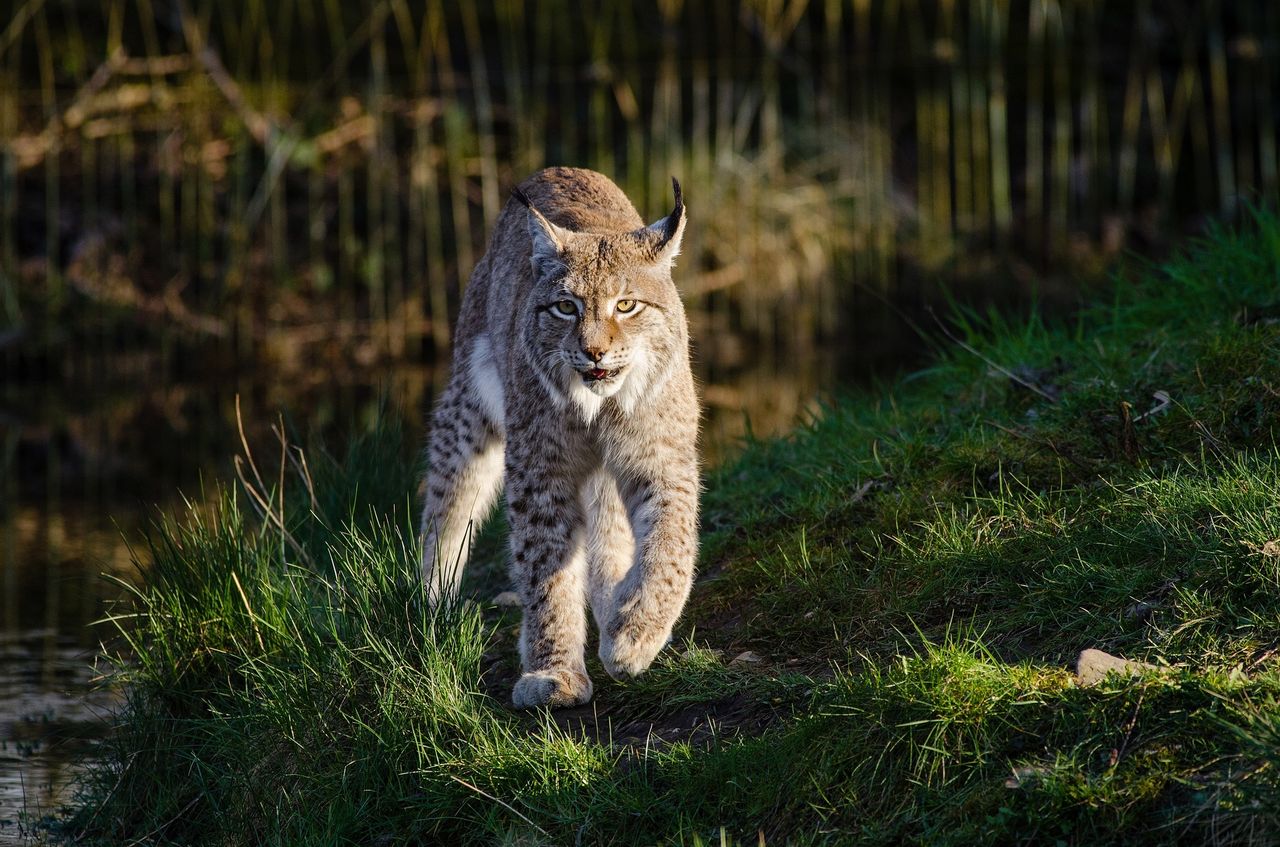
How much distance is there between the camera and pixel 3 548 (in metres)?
8.19

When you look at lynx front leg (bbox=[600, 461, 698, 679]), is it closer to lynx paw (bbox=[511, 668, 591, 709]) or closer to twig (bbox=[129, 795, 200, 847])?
lynx paw (bbox=[511, 668, 591, 709])

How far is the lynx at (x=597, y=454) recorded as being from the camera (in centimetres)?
478

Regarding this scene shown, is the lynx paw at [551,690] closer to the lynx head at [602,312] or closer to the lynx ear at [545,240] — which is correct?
the lynx head at [602,312]

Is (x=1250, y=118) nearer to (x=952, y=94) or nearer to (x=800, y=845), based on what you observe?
(x=952, y=94)

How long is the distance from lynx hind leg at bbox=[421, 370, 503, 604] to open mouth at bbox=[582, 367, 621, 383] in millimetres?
1254

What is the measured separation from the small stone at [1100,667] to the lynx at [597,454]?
134 centimetres

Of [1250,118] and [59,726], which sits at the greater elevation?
[1250,118]

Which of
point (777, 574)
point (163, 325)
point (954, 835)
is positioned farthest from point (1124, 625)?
point (163, 325)

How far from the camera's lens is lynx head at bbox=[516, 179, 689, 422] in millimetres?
4844

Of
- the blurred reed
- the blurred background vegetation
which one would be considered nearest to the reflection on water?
the blurred background vegetation

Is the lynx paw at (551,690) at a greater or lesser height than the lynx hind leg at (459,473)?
lesser

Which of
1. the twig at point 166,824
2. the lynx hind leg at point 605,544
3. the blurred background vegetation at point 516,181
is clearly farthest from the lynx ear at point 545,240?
the blurred background vegetation at point 516,181

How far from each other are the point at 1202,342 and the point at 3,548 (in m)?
6.09

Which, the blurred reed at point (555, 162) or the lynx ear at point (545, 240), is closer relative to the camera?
the lynx ear at point (545, 240)
